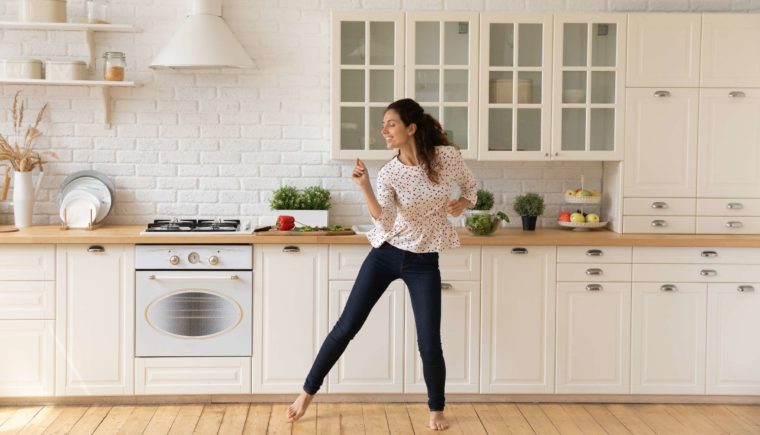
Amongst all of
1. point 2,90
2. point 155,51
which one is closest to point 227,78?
point 155,51

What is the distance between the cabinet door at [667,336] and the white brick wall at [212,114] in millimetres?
1697

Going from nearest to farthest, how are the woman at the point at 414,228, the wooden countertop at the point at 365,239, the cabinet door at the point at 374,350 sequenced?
1. the woman at the point at 414,228
2. the wooden countertop at the point at 365,239
3. the cabinet door at the point at 374,350

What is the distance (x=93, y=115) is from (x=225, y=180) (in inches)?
33.3

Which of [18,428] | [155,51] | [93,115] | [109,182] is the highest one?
[155,51]

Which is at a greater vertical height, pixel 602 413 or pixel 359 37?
pixel 359 37

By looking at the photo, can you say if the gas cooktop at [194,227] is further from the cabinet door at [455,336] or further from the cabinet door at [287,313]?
the cabinet door at [455,336]

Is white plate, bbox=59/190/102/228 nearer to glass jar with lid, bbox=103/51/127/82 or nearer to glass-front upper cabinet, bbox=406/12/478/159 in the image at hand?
glass jar with lid, bbox=103/51/127/82

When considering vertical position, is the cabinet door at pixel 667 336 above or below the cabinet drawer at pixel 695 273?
below

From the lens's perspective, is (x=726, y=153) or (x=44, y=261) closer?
(x=44, y=261)

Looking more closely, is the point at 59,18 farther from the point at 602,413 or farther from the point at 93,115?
the point at 602,413

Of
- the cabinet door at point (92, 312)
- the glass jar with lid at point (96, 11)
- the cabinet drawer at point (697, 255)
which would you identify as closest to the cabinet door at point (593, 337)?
the cabinet drawer at point (697, 255)

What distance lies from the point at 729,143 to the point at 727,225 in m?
0.45

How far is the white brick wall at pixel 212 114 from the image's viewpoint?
530 cm

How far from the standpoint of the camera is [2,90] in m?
5.29
